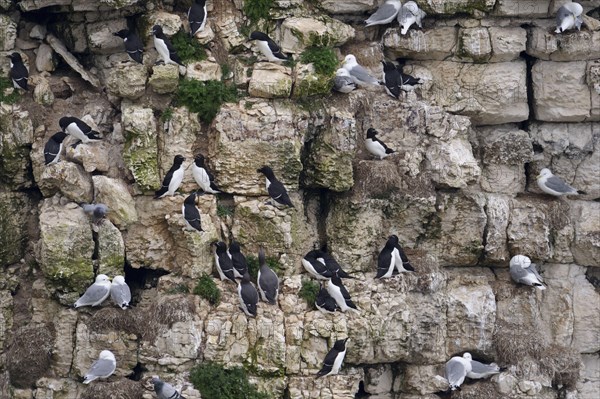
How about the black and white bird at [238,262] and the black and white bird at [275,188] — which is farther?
the black and white bird at [275,188]

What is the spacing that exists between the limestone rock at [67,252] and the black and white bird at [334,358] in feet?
12.4

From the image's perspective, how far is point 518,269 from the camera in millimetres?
24906

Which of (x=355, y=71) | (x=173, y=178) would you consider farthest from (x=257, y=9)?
(x=173, y=178)

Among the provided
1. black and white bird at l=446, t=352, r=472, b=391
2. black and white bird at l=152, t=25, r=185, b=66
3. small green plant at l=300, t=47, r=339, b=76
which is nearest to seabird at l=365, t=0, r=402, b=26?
small green plant at l=300, t=47, r=339, b=76

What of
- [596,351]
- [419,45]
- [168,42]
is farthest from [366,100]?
[596,351]

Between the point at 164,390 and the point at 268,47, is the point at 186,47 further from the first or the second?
the point at 164,390

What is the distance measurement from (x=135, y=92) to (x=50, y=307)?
11.7 ft

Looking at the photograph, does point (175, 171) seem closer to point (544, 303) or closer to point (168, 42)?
point (168, 42)

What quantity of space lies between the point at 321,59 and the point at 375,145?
1602 millimetres

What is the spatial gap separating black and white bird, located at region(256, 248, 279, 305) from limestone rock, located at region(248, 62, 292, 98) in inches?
99.6

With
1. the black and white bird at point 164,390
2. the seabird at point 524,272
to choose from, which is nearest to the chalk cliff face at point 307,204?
the seabird at point 524,272

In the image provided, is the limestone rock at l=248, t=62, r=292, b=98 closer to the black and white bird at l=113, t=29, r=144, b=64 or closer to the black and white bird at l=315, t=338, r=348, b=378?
the black and white bird at l=113, t=29, r=144, b=64

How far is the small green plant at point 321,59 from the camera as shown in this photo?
78.8ft

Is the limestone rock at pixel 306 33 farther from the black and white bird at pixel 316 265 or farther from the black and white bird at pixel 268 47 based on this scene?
the black and white bird at pixel 316 265
